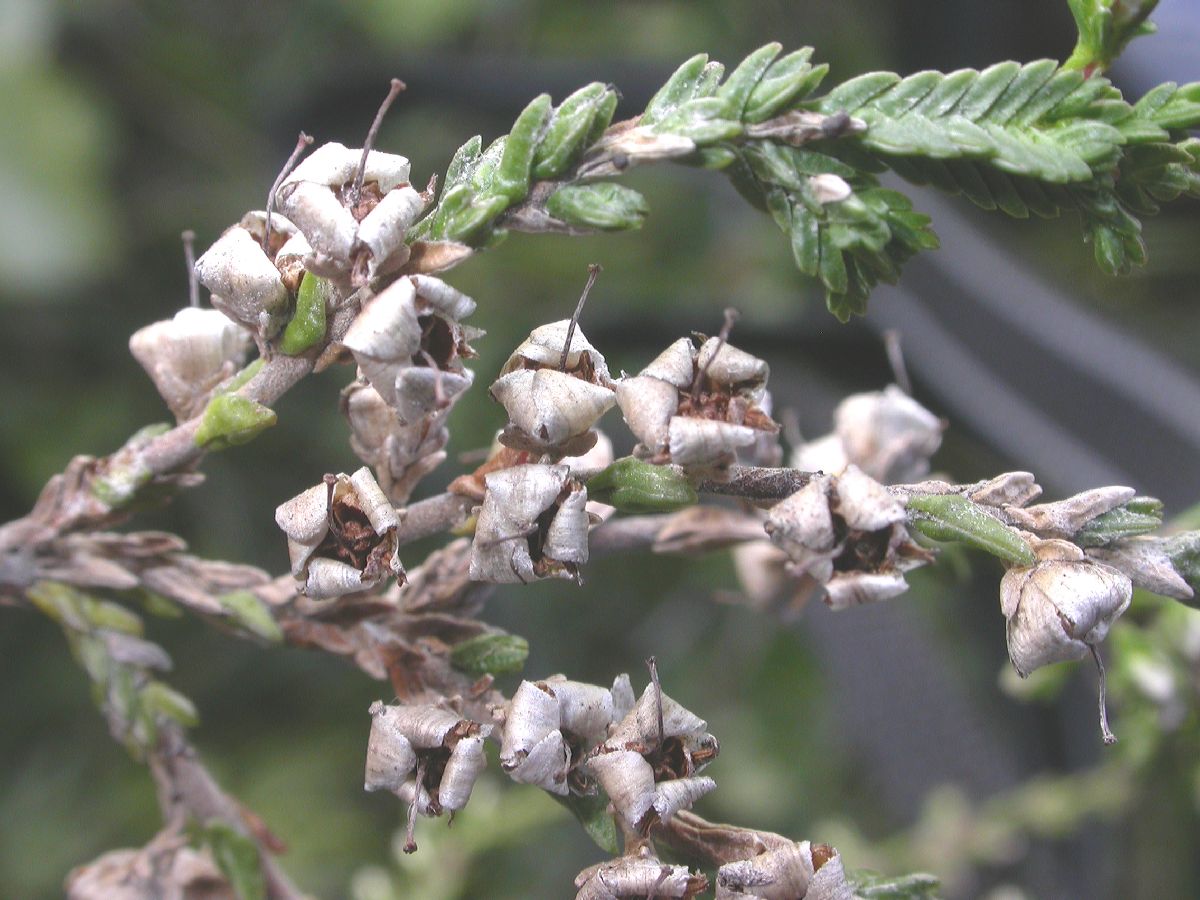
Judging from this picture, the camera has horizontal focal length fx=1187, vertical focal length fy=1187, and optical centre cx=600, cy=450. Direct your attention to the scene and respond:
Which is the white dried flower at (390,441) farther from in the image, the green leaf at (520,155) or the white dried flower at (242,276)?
the green leaf at (520,155)

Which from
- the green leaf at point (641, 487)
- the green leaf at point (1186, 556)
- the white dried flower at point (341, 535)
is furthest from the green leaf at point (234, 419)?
the green leaf at point (1186, 556)

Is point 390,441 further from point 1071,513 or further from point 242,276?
point 1071,513

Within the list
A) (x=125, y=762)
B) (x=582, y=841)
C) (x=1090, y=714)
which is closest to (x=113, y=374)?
(x=125, y=762)

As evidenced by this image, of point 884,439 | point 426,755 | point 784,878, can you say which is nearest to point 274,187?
point 426,755

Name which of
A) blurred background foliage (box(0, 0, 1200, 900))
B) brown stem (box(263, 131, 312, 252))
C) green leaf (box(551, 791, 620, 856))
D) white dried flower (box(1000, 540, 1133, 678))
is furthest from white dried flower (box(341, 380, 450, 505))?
blurred background foliage (box(0, 0, 1200, 900))

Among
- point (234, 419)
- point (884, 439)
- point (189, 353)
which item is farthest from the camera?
point (884, 439)

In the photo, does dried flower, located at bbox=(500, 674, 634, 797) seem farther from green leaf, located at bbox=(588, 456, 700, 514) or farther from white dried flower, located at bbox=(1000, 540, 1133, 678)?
white dried flower, located at bbox=(1000, 540, 1133, 678)
